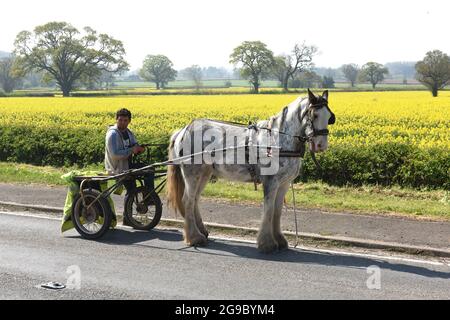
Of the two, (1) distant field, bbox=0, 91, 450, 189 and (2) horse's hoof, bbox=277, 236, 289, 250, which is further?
(1) distant field, bbox=0, 91, 450, 189

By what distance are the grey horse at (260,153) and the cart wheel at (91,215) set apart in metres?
1.17

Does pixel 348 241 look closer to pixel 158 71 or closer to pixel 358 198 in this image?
pixel 358 198

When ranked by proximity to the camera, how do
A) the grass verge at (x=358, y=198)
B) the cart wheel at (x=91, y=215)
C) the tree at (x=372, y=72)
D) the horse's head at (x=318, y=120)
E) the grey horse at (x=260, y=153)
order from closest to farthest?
1. the horse's head at (x=318, y=120)
2. the grey horse at (x=260, y=153)
3. the cart wheel at (x=91, y=215)
4. the grass verge at (x=358, y=198)
5. the tree at (x=372, y=72)

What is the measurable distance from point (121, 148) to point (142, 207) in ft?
3.51

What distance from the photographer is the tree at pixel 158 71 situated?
117625 mm

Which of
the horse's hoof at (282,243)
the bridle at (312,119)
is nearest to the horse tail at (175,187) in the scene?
the horse's hoof at (282,243)

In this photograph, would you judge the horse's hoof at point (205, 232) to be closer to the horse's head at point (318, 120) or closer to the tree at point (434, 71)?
the horse's head at point (318, 120)

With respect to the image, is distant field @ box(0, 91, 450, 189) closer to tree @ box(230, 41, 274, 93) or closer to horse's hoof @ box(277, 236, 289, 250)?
horse's hoof @ box(277, 236, 289, 250)

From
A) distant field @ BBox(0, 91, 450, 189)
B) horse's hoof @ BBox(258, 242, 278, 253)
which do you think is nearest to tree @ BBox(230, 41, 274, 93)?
distant field @ BBox(0, 91, 450, 189)

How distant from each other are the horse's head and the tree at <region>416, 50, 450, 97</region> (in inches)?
2338

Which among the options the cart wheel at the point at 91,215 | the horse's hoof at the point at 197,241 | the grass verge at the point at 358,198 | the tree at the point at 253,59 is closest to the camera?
the horse's hoof at the point at 197,241

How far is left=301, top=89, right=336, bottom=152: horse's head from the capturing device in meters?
7.96
